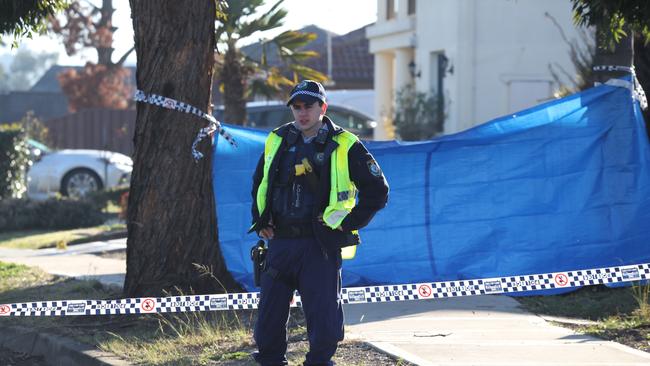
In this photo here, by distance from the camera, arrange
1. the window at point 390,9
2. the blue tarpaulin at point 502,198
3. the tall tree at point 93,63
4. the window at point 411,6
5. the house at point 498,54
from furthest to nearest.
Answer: the tall tree at point 93,63 < the window at point 390,9 < the window at point 411,6 < the house at point 498,54 < the blue tarpaulin at point 502,198

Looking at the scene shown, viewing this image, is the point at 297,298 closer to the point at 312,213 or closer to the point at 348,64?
the point at 312,213

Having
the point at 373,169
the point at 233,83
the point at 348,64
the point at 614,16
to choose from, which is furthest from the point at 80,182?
the point at 348,64

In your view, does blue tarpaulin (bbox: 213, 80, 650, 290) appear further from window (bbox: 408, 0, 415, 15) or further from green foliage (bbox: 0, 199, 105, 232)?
window (bbox: 408, 0, 415, 15)

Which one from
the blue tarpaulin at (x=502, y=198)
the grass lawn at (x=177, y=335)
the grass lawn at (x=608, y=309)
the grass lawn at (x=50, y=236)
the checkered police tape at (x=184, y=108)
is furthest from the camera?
the grass lawn at (x=50, y=236)

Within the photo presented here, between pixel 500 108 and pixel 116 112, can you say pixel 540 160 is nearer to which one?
pixel 500 108

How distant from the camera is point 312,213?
5992 mm

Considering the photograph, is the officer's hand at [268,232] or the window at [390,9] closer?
the officer's hand at [268,232]

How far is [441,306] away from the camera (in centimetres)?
888

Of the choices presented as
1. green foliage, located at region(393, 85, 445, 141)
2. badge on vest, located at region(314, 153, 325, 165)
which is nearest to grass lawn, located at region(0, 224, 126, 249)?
green foliage, located at region(393, 85, 445, 141)

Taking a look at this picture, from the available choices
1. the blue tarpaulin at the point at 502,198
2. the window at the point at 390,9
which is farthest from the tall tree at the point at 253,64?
the window at the point at 390,9

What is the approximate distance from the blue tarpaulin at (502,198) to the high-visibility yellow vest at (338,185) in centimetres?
330

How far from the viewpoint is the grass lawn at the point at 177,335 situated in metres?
7.11

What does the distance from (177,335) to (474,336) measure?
2189 mm

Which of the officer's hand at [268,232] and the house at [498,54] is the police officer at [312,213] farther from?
the house at [498,54]
